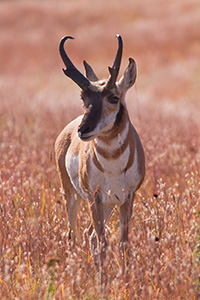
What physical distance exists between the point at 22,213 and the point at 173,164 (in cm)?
290

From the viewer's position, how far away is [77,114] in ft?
30.6

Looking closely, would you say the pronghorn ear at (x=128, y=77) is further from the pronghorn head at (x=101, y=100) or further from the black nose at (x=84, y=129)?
the black nose at (x=84, y=129)

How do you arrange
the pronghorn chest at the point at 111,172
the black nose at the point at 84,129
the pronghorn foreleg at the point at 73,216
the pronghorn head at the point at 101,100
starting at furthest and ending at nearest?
the pronghorn foreleg at the point at 73,216, the pronghorn chest at the point at 111,172, the pronghorn head at the point at 101,100, the black nose at the point at 84,129

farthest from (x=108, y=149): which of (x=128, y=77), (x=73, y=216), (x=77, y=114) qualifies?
(x=77, y=114)

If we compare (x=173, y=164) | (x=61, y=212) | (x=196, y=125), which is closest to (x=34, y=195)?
(x=61, y=212)

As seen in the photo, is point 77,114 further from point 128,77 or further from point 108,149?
point 108,149

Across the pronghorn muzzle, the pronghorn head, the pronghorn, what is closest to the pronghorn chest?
the pronghorn

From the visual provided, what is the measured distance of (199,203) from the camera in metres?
4.20

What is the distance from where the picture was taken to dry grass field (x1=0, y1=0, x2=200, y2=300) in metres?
3.30

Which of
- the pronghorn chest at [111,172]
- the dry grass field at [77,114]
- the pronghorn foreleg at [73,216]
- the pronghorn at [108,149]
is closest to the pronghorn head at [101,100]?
the pronghorn at [108,149]

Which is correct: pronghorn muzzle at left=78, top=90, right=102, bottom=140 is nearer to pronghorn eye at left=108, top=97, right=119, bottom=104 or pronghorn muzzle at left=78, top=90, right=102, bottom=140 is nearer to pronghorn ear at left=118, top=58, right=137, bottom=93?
pronghorn eye at left=108, top=97, right=119, bottom=104


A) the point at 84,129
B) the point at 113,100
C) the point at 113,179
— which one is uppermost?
the point at 113,100

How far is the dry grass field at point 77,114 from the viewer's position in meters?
3.30

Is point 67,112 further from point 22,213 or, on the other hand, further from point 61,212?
point 22,213
